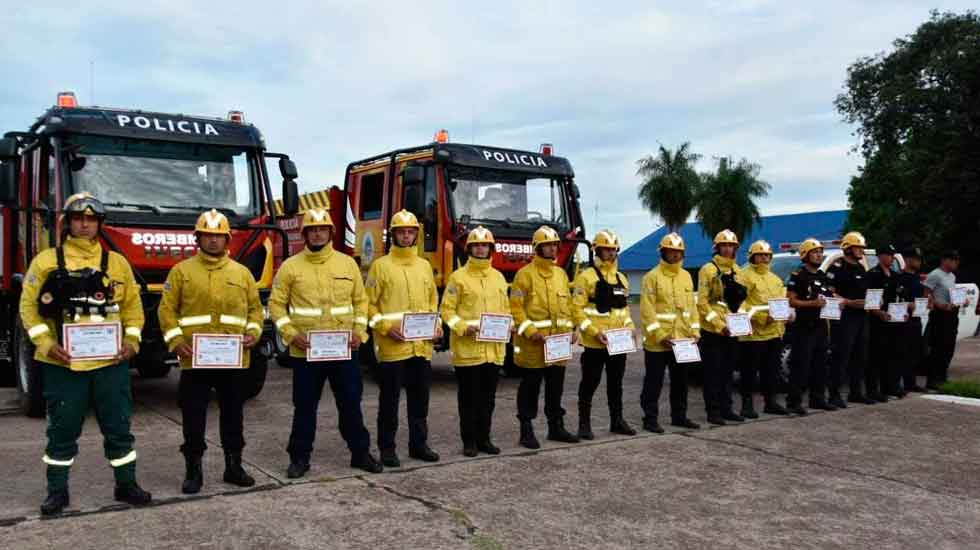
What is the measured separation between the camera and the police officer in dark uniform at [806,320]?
9.16 metres

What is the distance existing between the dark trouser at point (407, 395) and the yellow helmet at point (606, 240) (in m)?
1.92

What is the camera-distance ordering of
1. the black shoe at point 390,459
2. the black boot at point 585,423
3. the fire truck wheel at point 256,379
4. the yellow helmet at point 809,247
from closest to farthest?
the black shoe at point 390,459 < the black boot at point 585,423 < the yellow helmet at point 809,247 < the fire truck wheel at point 256,379

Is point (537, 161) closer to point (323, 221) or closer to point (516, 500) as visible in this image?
point (323, 221)

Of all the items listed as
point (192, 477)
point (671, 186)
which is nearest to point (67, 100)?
point (192, 477)

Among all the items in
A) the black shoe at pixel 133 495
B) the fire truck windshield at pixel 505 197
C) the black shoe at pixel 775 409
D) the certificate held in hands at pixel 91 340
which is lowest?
the black shoe at pixel 775 409

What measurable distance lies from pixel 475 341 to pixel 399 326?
0.68 meters

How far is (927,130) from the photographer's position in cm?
3234

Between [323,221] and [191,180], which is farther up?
[191,180]

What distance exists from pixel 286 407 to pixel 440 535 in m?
4.99

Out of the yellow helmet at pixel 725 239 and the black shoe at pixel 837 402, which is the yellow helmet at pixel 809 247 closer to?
the yellow helmet at pixel 725 239

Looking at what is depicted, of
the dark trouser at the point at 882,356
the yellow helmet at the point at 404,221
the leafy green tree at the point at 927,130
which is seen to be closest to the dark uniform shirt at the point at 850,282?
the dark trouser at the point at 882,356

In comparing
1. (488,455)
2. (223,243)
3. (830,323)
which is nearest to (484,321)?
(488,455)

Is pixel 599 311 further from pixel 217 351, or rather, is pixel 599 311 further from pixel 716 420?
pixel 217 351

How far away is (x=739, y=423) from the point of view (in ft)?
28.4
